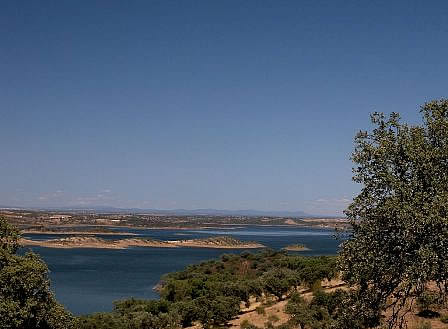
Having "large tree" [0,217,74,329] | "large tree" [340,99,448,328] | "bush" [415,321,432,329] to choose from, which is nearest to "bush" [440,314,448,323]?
"bush" [415,321,432,329]

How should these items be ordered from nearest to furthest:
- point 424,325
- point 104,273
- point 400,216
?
point 400,216, point 424,325, point 104,273

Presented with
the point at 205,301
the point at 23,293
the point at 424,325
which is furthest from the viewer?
the point at 205,301

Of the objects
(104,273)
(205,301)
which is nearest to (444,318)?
(205,301)

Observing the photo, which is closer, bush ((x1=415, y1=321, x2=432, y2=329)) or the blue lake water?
bush ((x1=415, y1=321, x2=432, y2=329))

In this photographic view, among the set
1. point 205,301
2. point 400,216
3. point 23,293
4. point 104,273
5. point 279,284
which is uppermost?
point 400,216

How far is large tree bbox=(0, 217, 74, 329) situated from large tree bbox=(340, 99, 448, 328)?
17.0 metres

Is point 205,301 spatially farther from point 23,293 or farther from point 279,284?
point 23,293

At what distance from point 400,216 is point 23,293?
20.7 meters

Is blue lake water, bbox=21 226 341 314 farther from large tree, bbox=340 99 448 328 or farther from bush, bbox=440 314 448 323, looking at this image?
large tree, bbox=340 99 448 328

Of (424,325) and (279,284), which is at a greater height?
(424,325)

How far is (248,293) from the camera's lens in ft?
175

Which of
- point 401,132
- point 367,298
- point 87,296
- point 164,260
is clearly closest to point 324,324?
point 367,298

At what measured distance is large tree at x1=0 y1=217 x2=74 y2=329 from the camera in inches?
980

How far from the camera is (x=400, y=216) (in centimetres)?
1614
